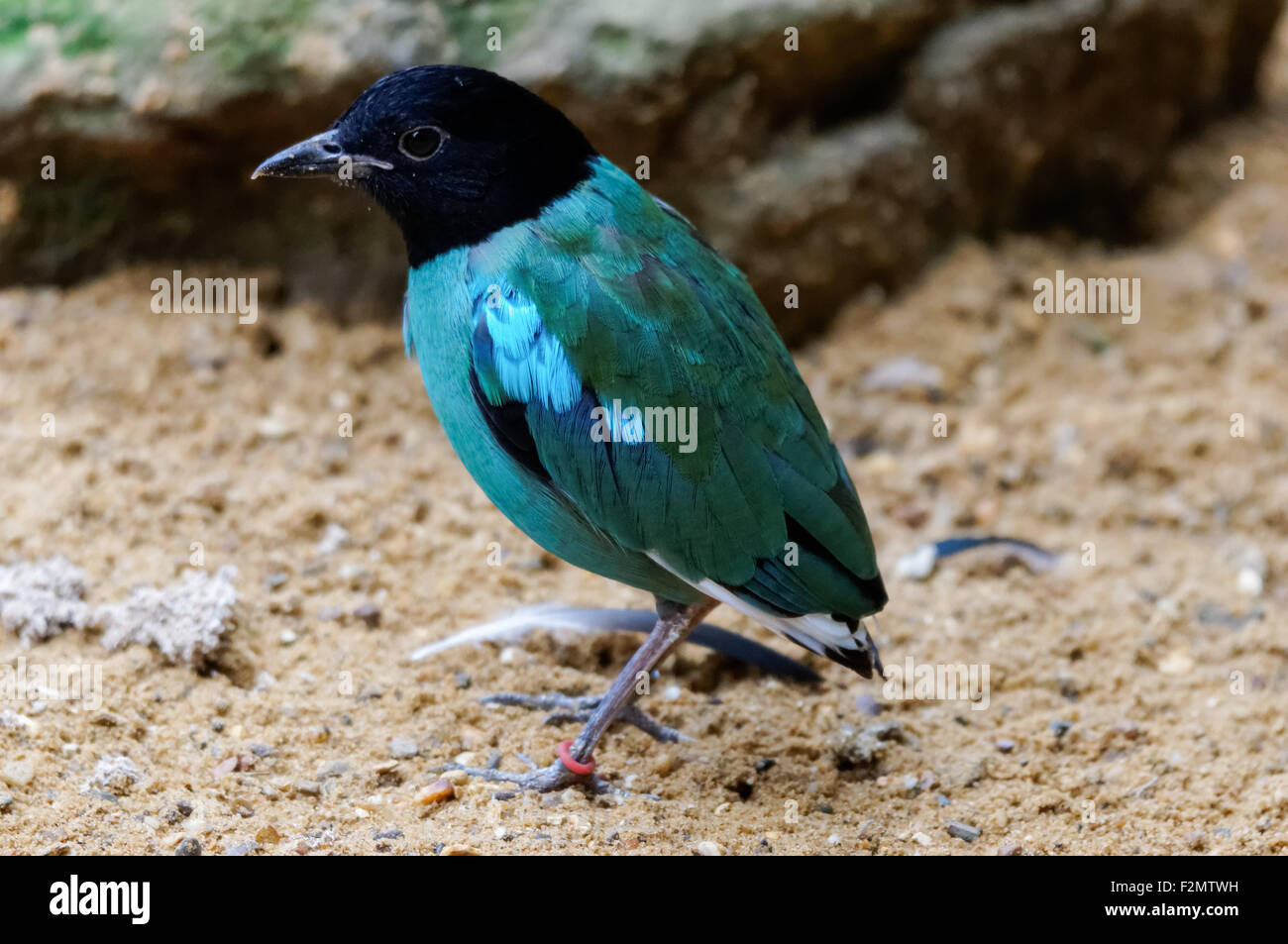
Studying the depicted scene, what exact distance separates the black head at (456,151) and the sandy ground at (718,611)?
4.89ft

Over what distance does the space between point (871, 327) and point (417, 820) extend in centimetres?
398

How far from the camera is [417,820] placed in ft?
11.8

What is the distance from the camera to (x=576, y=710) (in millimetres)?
4328

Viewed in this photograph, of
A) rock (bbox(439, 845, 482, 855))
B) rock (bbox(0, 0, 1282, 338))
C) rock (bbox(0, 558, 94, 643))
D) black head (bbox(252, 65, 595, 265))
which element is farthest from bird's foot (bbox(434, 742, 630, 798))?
rock (bbox(0, 0, 1282, 338))


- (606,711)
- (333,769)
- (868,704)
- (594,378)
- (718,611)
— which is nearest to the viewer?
(594,378)

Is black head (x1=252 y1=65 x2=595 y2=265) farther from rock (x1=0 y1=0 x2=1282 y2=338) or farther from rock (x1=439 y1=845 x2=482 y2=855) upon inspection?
rock (x1=0 y1=0 x2=1282 y2=338)

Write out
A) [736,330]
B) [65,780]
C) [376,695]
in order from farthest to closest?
[376,695]
[736,330]
[65,780]

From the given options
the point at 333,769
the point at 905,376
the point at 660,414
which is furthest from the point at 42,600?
the point at 905,376

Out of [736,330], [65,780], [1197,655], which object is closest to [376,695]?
[65,780]

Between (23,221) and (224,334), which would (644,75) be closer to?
(224,334)

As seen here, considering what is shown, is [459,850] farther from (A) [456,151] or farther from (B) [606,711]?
(A) [456,151]

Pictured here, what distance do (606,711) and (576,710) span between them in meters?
0.37

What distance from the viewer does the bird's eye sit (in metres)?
3.92

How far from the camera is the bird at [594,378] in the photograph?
374 cm
